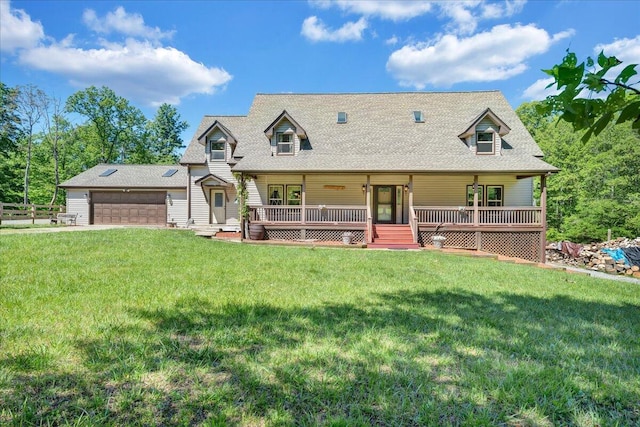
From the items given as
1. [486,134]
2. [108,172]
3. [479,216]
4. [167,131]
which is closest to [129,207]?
[108,172]

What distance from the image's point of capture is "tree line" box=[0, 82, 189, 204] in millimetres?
33656

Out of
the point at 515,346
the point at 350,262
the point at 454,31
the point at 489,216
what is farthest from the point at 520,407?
the point at 454,31

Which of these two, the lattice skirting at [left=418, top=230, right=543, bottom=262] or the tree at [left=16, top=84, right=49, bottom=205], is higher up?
the tree at [left=16, top=84, right=49, bottom=205]

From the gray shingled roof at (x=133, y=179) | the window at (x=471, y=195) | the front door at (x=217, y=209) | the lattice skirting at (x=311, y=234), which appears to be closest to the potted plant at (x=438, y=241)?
the lattice skirting at (x=311, y=234)

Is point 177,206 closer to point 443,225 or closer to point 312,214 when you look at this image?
point 312,214

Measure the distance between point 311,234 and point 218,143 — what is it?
951cm

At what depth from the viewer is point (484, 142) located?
52.4ft

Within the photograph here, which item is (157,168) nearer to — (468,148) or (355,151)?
(355,151)

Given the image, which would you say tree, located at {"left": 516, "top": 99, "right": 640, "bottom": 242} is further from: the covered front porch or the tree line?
the tree line

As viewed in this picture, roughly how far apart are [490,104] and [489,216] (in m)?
8.46

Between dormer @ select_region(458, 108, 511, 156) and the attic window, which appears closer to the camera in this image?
dormer @ select_region(458, 108, 511, 156)

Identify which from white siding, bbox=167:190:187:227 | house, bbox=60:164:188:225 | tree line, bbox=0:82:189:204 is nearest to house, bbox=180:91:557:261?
white siding, bbox=167:190:187:227

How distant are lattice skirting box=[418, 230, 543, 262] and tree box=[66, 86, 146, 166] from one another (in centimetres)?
4466

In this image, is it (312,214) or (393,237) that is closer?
(393,237)
